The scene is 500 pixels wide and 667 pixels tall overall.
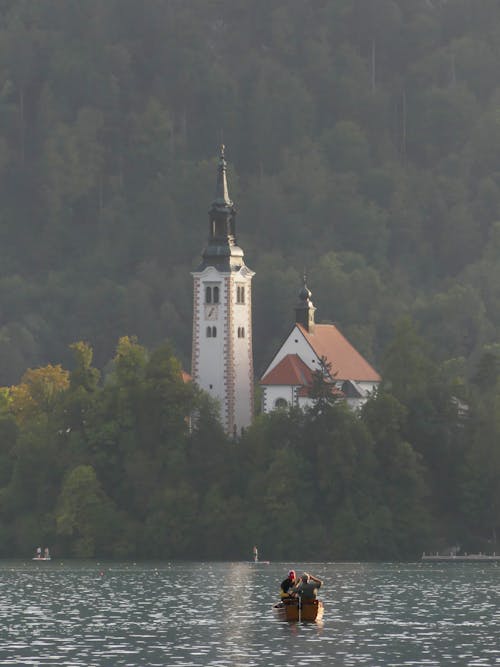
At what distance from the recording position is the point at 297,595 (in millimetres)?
121625

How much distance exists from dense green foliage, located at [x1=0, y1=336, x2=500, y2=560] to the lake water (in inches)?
367

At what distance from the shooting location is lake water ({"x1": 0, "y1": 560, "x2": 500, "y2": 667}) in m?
104

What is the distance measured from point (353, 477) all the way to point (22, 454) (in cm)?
2800

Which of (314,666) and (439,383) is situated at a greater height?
(439,383)

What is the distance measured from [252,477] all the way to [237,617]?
65.6 m

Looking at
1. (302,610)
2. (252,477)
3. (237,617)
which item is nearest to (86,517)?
(252,477)

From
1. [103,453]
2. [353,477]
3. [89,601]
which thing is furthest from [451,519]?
[89,601]

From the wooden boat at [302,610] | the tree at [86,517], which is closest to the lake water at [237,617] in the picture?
the wooden boat at [302,610]

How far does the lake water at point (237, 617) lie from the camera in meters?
104

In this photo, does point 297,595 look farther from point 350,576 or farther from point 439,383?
point 439,383

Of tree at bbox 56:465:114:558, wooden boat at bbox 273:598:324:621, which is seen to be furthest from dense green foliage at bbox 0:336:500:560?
wooden boat at bbox 273:598:324:621

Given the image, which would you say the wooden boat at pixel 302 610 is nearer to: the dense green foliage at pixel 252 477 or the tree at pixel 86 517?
the dense green foliage at pixel 252 477

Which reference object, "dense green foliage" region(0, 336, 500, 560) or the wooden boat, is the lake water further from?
"dense green foliage" region(0, 336, 500, 560)

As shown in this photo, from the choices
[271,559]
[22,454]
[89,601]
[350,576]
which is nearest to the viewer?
[89,601]
